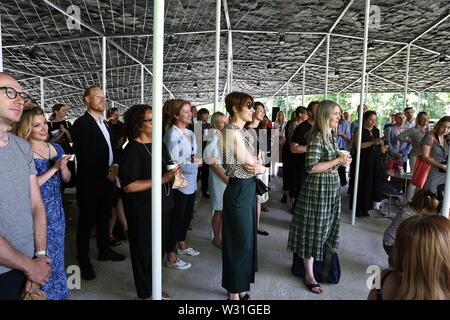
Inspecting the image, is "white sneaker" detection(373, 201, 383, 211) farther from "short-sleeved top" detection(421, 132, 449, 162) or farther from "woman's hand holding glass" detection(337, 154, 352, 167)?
"woman's hand holding glass" detection(337, 154, 352, 167)

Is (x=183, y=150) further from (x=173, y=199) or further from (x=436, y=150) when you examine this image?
(x=436, y=150)

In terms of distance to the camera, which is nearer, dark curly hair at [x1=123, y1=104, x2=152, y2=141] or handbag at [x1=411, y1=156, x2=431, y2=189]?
dark curly hair at [x1=123, y1=104, x2=152, y2=141]

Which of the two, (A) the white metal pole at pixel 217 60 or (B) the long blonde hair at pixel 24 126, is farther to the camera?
(A) the white metal pole at pixel 217 60

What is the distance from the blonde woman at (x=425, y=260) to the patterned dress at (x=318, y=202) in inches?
62.1

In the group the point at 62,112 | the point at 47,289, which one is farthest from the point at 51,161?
the point at 62,112

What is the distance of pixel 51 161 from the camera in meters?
2.40

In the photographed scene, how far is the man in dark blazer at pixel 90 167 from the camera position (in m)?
3.03

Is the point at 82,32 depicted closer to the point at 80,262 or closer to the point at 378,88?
the point at 80,262

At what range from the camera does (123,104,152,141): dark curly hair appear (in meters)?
2.56

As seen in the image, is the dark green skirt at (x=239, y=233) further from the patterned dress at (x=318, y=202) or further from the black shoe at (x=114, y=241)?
the black shoe at (x=114, y=241)

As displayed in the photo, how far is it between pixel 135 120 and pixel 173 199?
791 millimetres

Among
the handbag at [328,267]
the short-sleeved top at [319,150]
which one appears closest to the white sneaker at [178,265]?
the handbag at [328,267]

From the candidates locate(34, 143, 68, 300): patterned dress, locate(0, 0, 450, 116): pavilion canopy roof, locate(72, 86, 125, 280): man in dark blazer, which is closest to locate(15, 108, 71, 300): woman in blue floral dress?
locate(34, 143, 68, 300): patterned dress

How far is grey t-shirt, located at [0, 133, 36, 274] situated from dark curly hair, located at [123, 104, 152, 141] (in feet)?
3.23
